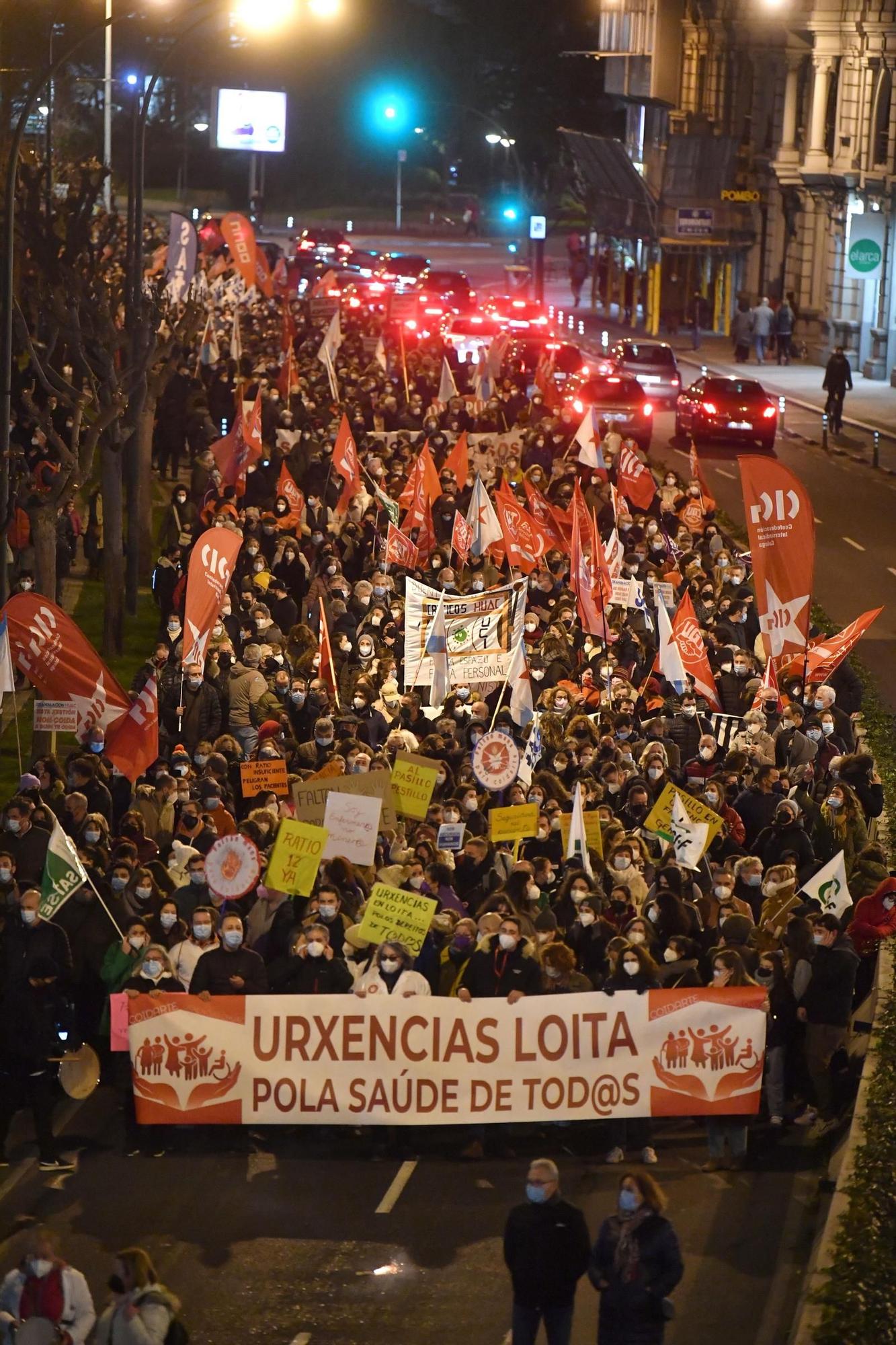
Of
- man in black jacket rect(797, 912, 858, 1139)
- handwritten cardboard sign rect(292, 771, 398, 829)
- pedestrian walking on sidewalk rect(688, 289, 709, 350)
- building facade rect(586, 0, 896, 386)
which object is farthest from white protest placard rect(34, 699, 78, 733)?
pedestrian walking on sidewalk rect(688, 289, 709, 350)

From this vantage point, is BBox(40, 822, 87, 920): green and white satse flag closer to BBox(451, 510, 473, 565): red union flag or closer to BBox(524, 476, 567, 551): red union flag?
BBox(451, 510, 473, 565): red union flag

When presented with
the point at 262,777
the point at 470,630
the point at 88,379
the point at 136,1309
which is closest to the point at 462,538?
Answer: the point at 470,630

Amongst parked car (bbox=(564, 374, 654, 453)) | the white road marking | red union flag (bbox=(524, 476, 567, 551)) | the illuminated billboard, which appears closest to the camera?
the white road marking

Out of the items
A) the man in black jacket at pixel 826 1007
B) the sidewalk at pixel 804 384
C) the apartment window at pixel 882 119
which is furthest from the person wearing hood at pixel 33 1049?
the apartment window at pixel 882 119

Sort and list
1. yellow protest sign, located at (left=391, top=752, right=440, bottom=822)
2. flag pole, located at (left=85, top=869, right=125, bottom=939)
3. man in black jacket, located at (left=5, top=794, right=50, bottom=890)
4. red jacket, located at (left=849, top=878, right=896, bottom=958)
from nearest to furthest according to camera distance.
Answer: flag pole, located at (left=85, top=869, right=125, bottom=939) → red jacket, located at (left=849, top=878, right=896, bottom=958) → man in black jacket, located at (left=5, top=794, right=50, bottom=890) → yellow protest sign, located at (left=391, top=752, right=440, bottom=822)

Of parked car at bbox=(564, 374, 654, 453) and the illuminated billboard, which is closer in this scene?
parked car at bbox=(564, 374, 654, 453)

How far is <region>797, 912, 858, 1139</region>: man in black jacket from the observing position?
12.7 m

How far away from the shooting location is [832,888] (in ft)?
45.2

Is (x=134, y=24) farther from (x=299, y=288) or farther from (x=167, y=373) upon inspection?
(x=167, y=373)

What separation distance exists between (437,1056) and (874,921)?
10.8 feet

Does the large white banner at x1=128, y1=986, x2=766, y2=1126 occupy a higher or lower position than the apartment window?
lower

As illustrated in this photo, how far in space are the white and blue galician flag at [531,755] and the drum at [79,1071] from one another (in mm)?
4627

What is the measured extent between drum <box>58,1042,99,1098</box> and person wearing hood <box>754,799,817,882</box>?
4707 millimetres

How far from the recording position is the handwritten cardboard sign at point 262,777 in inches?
635
